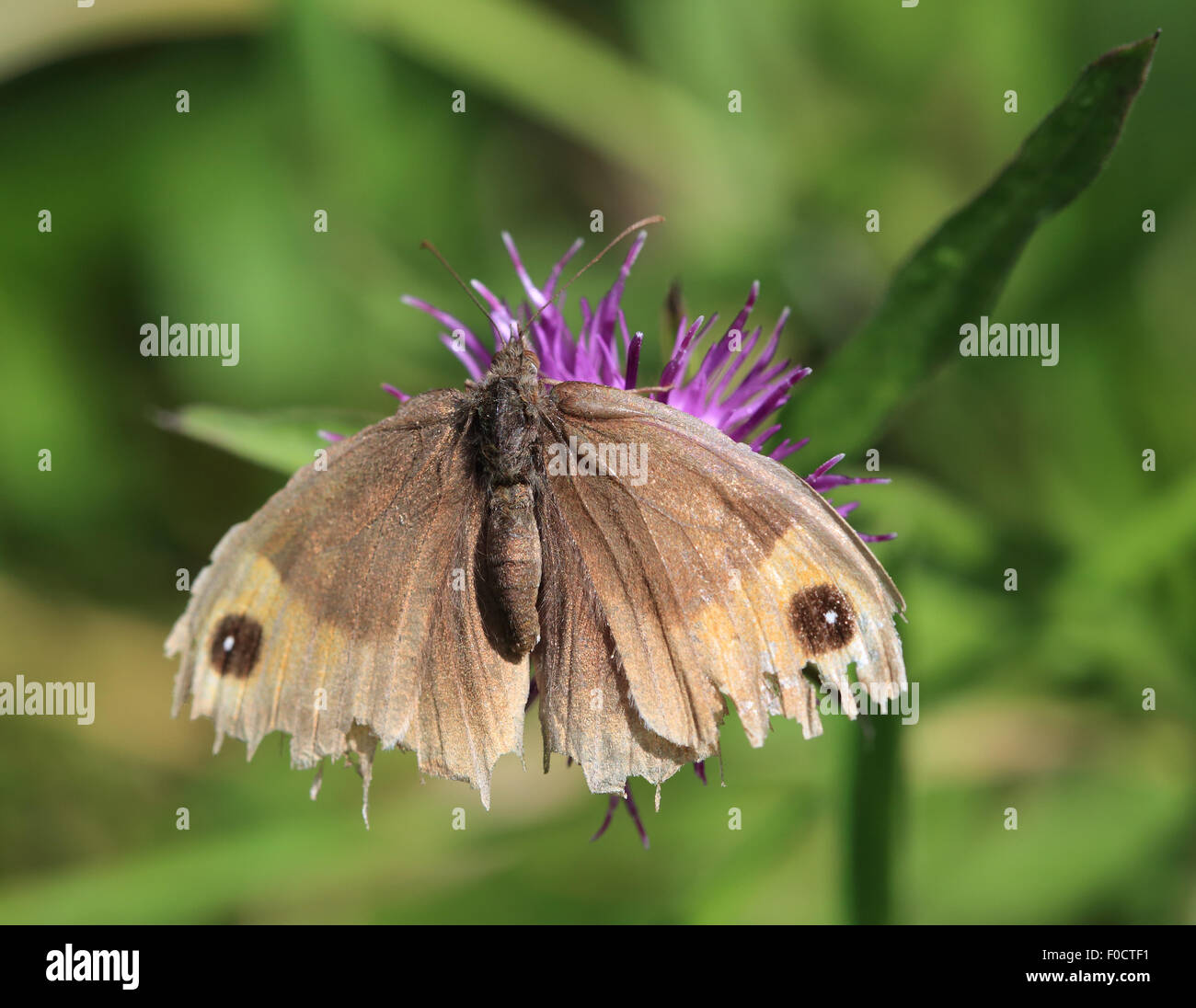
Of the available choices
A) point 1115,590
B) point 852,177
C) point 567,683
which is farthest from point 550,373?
point 852,177

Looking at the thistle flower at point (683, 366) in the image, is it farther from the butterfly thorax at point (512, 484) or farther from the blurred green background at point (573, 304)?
the blurred green background at point (573, 304)

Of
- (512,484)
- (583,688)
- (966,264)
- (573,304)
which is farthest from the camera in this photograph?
(573,304)

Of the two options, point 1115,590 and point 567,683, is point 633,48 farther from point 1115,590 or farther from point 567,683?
point 567,683

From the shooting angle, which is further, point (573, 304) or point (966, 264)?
point (573, 304)

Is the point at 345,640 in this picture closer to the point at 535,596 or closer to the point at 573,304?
the point at 535,596

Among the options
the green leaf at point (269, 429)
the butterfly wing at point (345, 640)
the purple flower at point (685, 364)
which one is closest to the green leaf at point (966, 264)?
the purple flower at point (685, 364)

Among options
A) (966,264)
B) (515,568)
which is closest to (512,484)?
(515,568)

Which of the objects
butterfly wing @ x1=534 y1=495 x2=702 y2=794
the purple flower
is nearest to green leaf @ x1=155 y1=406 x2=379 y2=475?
the purple flower
